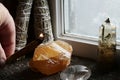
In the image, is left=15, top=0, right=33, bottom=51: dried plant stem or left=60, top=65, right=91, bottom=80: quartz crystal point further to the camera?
left=15, top=0, right=33, bottom=51: dried plant stem

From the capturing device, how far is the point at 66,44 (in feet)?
3.34

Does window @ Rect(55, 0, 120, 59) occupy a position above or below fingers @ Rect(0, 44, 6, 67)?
above

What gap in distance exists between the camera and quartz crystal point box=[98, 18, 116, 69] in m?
0.95

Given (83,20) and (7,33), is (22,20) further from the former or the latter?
(83,20)

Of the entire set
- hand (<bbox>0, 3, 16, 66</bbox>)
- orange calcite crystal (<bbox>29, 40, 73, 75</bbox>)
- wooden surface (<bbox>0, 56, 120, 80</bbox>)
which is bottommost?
wooden surface (<bbox>0, 56, 120, 80</bbox>)

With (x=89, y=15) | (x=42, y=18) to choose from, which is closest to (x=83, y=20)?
(x=89, y=15)

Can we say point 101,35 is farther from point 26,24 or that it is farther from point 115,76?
point 26,24

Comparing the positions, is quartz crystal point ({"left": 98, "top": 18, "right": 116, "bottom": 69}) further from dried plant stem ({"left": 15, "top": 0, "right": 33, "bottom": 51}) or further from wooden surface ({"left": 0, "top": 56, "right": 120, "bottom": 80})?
dried plant stem ({"left": 15, "top": 0, "right": 33, "bottom": 51})

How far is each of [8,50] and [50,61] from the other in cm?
16

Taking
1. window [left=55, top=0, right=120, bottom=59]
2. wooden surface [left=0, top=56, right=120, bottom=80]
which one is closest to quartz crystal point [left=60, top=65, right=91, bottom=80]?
wooden surface [left=0, top=56, right=120, bottom=80]

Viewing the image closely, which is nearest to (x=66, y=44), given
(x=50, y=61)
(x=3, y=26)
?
(x=50, y=61)

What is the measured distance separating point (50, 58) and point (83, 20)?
0.26 metres

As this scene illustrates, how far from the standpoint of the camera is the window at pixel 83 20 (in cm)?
105

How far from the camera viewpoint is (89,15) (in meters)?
1.10
